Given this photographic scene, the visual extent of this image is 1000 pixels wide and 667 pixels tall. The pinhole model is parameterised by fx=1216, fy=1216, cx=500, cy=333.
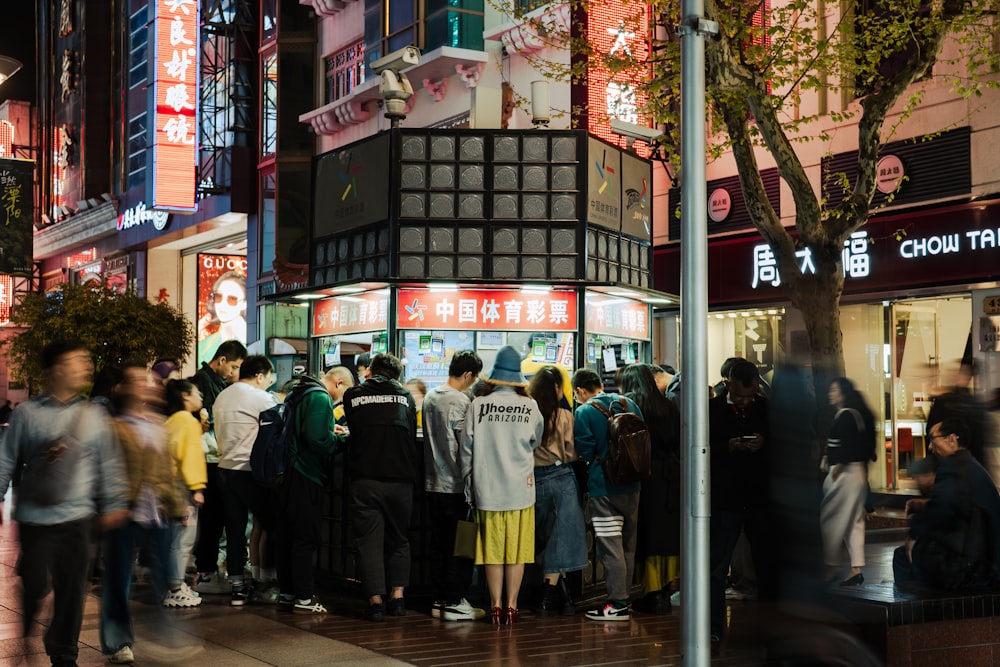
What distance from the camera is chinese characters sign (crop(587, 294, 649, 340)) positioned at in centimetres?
1514

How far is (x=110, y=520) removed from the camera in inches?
271

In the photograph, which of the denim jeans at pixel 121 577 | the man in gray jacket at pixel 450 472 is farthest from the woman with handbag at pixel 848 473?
the denim jeans at pixel 121 577

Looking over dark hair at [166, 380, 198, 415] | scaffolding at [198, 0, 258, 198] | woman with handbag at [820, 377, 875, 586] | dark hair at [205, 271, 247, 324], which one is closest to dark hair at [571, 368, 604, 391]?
woman with handbag at [820, 377, 875, 586]

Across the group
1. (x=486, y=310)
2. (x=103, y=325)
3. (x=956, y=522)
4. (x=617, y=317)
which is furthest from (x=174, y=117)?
(x=956, y=522)

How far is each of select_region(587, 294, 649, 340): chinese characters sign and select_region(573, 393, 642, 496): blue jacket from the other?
548cm

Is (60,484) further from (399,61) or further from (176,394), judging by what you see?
(399,61)

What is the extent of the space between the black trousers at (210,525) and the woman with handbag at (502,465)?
108 inches

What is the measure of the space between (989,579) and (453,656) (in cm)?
349

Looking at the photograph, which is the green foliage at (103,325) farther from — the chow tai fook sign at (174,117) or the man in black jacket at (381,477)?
the man in black jacket at (381,477)

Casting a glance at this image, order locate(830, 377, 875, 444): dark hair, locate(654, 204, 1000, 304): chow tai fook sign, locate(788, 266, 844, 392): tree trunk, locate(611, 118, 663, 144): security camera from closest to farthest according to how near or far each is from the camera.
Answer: locate(830, 377, 875, 444): dark hair < locate(788, 266, 844, 392): tree trunk < locate(654, 204, 1000, 304): chow tai fook sign < locate(611, 118, 663, 144): security camera

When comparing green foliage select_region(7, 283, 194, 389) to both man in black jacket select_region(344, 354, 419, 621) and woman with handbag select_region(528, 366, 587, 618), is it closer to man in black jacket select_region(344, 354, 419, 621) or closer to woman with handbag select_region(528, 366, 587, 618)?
man in black jacket select_region(344, 354, 419, 621)

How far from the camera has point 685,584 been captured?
684 cm

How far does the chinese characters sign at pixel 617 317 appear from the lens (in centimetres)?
1514

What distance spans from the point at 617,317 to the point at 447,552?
6458 mm
